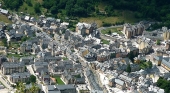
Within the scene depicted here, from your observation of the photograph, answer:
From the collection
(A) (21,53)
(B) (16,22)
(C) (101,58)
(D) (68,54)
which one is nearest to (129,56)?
(C) (101,58)

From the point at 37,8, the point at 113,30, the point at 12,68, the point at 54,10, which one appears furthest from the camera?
the point at 54,10

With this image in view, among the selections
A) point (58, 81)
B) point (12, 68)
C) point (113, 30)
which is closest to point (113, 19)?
point (113, 30)

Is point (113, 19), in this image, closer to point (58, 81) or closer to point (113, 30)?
point (113, 30)

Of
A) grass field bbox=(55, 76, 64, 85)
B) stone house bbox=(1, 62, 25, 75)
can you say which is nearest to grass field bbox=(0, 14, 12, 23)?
stone house bbox=(1, 62, 25, 75)

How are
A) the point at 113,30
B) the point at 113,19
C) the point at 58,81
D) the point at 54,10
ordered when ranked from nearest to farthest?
the point at 58,81 < the point at 113,30 < the point at 54,10 < the point at 113,19

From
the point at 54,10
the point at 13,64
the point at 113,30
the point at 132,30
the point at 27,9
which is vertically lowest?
the point at 113,30

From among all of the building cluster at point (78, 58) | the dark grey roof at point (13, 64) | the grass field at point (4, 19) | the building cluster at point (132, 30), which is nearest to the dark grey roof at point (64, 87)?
the building cluster at point (78, 58)

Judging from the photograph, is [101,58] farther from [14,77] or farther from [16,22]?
[16,22]

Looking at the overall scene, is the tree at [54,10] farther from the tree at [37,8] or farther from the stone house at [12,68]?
the stone house at [12,68]
